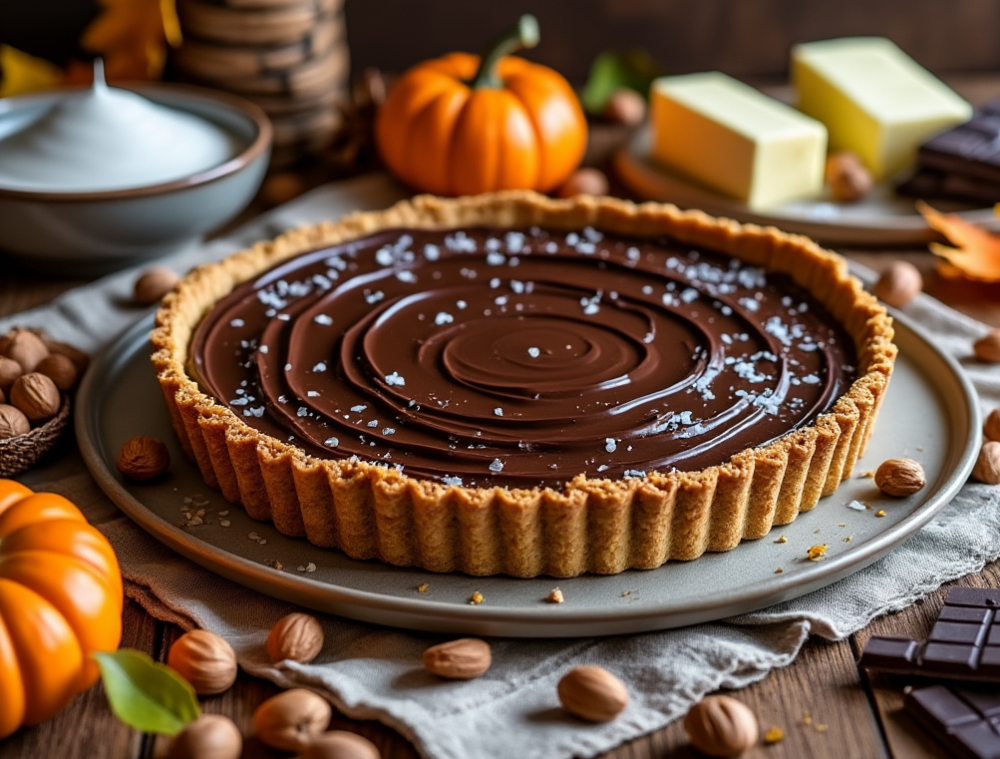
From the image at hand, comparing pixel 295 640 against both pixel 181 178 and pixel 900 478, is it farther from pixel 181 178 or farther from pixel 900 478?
pixel 181 178

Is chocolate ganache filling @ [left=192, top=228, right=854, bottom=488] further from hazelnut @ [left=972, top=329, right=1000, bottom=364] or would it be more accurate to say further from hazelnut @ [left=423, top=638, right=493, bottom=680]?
hazelnut @ [left=972, top=329, right=1000, bottom=364]

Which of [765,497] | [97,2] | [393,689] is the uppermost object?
[97,2]

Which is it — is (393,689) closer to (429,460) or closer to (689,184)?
(429,460)

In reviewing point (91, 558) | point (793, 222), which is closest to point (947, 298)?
point (793, 222)

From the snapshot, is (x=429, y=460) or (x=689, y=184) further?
(x=689, y=184)

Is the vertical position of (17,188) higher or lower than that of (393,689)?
higher

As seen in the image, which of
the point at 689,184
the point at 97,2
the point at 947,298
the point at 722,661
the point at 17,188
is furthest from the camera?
the point at 97,2

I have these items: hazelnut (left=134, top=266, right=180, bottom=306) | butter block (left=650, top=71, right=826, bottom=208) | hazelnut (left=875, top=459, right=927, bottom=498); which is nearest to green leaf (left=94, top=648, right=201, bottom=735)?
hazelnut (left=875, top=459, right=927, bottom=498)

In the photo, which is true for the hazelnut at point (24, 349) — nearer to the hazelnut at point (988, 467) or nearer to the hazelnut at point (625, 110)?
the hazelnut at point (988, 467)
